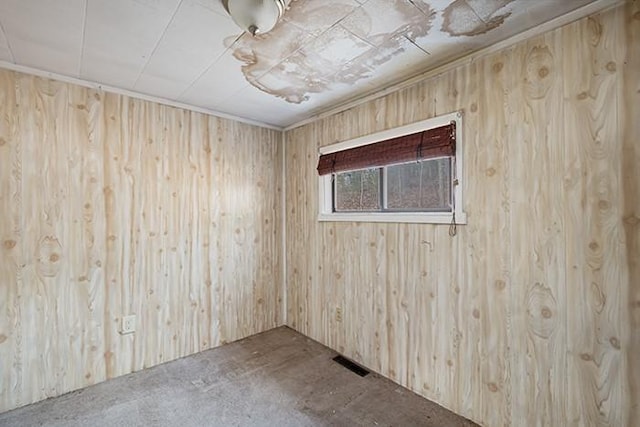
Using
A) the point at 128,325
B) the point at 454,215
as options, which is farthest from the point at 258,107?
the point at 128,325

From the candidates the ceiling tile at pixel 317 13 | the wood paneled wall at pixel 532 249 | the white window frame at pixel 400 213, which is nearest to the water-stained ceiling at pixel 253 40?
the ceiling tile at pixel 317 13

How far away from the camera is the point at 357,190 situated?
8.75ft

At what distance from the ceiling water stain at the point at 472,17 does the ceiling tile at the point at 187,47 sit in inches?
43.1

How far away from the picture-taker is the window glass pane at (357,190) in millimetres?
2500

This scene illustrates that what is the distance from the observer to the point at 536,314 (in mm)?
1554

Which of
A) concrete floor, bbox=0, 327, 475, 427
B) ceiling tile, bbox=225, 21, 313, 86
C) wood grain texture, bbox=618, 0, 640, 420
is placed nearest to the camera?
wood grain texture, bbox=618, 0, 640, 420

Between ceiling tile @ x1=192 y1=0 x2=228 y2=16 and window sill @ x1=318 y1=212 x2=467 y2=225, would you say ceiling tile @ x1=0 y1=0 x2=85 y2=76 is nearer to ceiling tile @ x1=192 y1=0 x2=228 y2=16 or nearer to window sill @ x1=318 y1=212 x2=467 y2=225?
ceiling tile @ x1=192 y1=0 x2=228 y2=16

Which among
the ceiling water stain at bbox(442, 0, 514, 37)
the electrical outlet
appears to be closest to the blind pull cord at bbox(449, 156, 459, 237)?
the ceiling water stain at bbox(442, 0, 514, 37)

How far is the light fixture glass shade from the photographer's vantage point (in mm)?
1281

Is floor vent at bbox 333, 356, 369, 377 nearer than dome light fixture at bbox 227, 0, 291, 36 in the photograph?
No

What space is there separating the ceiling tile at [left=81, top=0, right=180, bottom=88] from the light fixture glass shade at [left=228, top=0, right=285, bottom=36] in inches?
11.3

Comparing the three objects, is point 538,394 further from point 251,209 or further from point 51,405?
point 51,405

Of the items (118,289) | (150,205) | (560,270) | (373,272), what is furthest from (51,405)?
(560,270)

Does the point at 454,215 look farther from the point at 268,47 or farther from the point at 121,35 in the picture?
the point at 121,35
